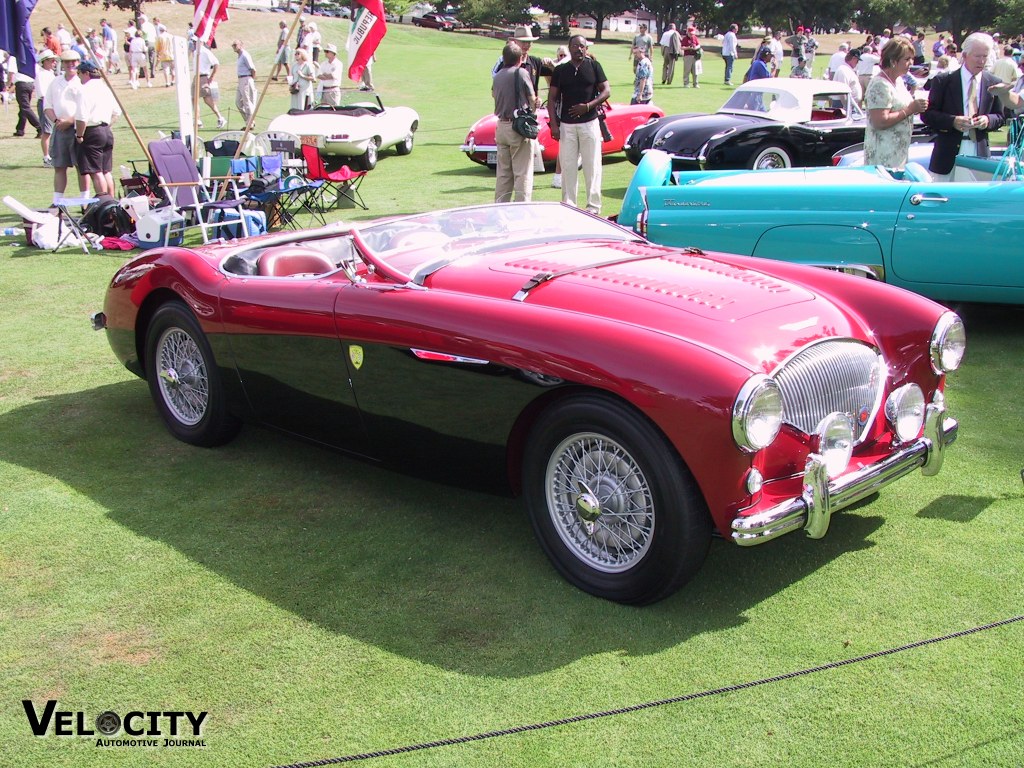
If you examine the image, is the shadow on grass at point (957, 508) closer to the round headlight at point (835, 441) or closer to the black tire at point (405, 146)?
the round headlight at point (835, 441)

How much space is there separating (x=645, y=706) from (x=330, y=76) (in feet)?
53.3

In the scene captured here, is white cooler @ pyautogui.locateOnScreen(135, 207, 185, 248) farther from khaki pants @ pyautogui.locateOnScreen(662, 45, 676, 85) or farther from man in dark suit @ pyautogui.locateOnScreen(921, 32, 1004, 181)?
khaki pants @ pyautogui.locateOnScreen(662, 45, 676, 85)

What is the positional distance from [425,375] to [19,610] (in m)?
1.69

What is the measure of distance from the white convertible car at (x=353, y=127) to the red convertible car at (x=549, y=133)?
1.60m

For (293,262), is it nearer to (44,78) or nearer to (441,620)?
(441,620)

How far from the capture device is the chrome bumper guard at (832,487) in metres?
3.16

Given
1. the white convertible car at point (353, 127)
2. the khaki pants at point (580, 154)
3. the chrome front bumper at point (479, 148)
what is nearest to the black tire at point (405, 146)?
the white convertible car at point (353, 127)

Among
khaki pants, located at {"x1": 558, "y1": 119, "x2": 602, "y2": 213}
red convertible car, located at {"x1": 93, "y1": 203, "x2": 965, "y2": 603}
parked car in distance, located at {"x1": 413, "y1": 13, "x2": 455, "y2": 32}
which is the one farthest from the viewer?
parked car in distance, located at {"x1": 413, "y1": 13, "x2": 455, "y2": 32}

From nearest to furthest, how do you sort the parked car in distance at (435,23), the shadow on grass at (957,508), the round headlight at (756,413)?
the round headlight at (756,413)
the shadow on grass at (957,508)
the parked car in distance at (435,23)

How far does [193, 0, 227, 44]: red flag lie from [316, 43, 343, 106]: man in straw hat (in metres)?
5.91

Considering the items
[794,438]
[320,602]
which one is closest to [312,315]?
[320,602]

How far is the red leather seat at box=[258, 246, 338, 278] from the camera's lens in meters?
4.99

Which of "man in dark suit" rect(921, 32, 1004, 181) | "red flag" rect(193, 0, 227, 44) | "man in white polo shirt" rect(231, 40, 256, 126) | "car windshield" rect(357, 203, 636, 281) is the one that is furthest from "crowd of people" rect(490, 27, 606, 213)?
"man in white polo shirt" rect(231, 40, 256, 126)

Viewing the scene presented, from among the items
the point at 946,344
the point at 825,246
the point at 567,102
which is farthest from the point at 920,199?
the point at 567,102
